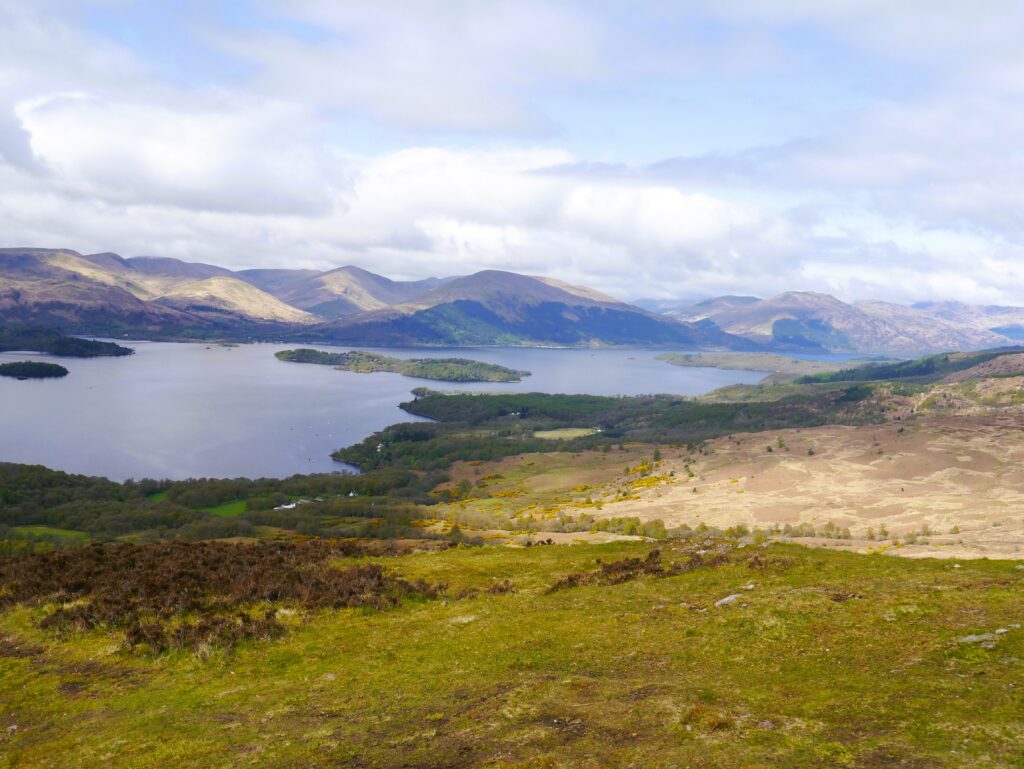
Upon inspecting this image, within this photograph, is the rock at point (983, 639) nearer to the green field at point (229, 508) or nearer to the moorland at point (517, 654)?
the moorland at point (517, 654)

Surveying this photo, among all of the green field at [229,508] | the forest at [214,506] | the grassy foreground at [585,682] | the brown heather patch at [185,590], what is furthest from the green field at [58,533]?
the grassy foreground at [585,682]

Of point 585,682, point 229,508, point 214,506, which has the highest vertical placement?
point 585,682

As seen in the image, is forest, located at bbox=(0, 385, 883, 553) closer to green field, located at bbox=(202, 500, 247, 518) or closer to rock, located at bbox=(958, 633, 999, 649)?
green field, located at bbox=(202, 500, 247, 518)

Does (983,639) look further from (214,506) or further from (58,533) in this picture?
(214,506)

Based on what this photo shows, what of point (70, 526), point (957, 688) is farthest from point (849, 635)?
point (70, 526)

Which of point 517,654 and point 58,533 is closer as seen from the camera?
point 517,654

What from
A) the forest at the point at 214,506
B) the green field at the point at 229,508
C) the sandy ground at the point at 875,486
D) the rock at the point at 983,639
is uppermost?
the rock at the point at 983,639

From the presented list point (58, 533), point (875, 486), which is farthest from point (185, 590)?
point (875, 486)

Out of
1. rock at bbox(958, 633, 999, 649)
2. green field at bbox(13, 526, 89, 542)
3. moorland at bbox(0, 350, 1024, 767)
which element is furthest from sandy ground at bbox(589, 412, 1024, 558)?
green field at bbox(13, 526, 89, 542)
